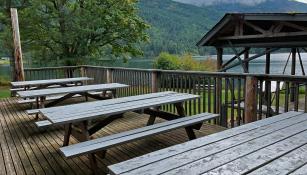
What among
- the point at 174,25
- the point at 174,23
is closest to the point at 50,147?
the point at 174,25

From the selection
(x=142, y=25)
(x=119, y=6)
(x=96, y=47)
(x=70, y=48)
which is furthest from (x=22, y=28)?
(x=142, y=25)

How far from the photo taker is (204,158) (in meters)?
1.68

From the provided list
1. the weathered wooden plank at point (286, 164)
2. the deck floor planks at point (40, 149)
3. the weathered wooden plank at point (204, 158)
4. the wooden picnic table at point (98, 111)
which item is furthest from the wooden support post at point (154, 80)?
the weathered wooden plank at point (286, 164)

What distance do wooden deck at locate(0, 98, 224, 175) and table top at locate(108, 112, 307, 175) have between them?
1665mm

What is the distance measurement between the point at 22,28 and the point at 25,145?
1280 cm

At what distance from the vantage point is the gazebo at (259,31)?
7211 mm

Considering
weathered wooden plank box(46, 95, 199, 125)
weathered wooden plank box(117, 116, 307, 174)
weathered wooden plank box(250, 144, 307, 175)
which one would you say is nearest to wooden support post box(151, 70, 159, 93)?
weathered wooden plank box(46, 95, 199, 125)

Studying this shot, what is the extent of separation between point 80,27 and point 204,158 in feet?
45.3

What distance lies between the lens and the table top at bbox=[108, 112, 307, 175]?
153 cm

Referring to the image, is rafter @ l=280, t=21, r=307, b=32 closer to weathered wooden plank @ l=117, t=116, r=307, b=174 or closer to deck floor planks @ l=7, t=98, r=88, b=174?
weathered wooden plank @ l=117, t=116, r=307, b=174

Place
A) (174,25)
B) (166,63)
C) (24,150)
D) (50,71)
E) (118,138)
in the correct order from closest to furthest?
(118,138) → (24,150) → (50,71) → (166,63) → (174,25)

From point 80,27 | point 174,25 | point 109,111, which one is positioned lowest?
point 109,111

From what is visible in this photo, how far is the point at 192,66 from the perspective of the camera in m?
22.0

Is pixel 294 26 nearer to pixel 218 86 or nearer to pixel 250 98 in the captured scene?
pixel 218 86
